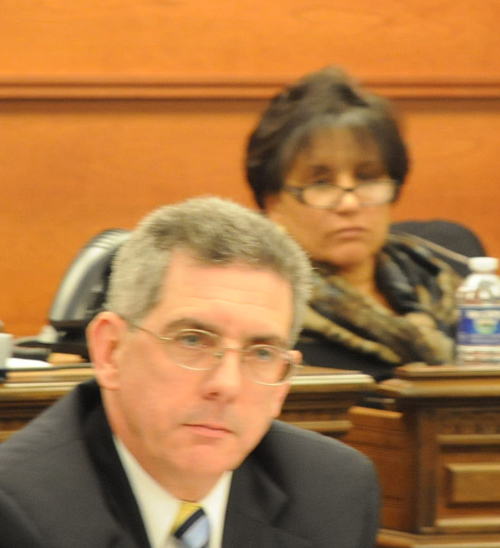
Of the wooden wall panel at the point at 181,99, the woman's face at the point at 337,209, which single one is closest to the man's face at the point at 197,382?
the woman's face at the point at 337,209

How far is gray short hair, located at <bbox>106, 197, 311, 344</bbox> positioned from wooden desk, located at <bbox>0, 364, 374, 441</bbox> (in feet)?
2.04

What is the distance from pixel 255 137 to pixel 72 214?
3.20ft

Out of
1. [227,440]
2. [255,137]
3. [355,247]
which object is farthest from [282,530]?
[255,137]

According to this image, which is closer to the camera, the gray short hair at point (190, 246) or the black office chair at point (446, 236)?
the gray short hair at point (190, 246)

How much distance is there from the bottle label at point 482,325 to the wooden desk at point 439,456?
0.17 meters

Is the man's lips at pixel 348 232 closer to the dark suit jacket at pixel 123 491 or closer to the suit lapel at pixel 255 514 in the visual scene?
the dark suit jacket at pixel 123 491

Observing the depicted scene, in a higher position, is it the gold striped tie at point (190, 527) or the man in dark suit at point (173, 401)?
the man in dark suit at point (173, 401)

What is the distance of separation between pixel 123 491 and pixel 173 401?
0.14m

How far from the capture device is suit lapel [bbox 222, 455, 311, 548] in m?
1.43

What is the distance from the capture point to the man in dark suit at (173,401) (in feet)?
4.28

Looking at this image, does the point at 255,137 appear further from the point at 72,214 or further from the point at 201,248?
the point at 201,248

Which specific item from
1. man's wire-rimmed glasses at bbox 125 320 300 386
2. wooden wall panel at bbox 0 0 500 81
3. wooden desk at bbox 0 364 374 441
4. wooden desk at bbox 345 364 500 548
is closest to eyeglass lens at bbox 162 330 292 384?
man's wire-rimmed glasses at bbox 125 320 300 386

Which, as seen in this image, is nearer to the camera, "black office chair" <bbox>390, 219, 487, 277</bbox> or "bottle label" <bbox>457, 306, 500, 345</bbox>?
"bottle label" <bbox>457, 306, 500, 345</bbox>

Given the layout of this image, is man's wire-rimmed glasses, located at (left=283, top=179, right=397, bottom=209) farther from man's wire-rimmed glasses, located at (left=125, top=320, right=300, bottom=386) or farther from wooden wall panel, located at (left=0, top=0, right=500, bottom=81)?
man's wire-rimmed glasses, located at (left=125, top=320, right=300, bottom=386)
